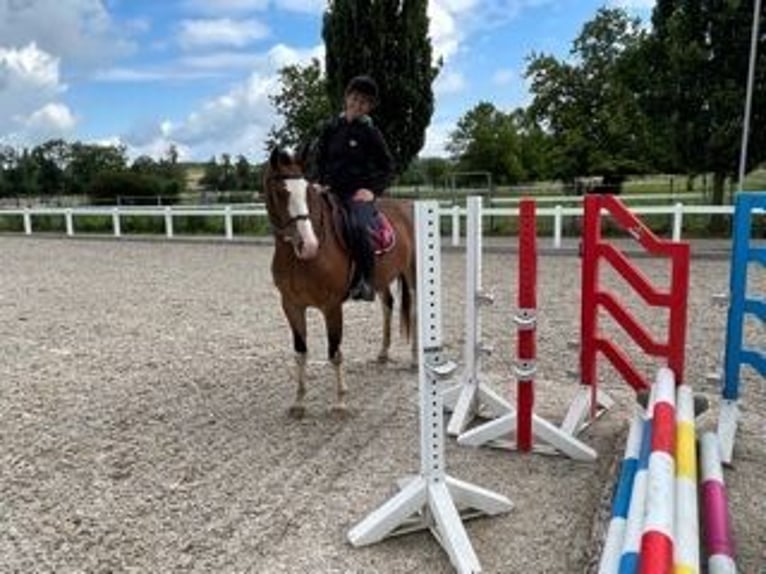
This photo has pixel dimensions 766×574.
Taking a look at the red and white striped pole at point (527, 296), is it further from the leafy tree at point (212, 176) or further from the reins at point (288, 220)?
the leafy tree at point (212, 176)

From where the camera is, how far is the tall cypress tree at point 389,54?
1717 cm

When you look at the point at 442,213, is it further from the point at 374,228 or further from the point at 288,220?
the point at 288,220

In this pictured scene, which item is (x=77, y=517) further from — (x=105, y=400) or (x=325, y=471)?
(x=105, y=400)

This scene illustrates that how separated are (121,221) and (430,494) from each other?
21671 mm

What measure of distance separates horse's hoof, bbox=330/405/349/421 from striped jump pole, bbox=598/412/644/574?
79.1 inches

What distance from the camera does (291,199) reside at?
4.41 metres

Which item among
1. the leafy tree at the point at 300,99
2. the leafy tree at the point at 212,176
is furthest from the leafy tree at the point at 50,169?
the leafy tree at the point at 300,99

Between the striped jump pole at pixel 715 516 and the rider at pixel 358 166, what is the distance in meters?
2.61

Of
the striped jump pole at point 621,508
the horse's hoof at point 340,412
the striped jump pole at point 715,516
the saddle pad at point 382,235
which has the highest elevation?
the saddle pad at point 382,235

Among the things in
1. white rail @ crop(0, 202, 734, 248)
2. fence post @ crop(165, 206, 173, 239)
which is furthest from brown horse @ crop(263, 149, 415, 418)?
fence post @ crop(165, 206, 173, 239)

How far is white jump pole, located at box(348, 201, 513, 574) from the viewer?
3.13 metres

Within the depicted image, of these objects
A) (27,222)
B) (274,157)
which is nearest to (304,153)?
(274,157)

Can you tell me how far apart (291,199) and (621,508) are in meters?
2.61

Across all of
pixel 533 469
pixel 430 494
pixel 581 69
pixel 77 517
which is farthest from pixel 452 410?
pixel 581 69
